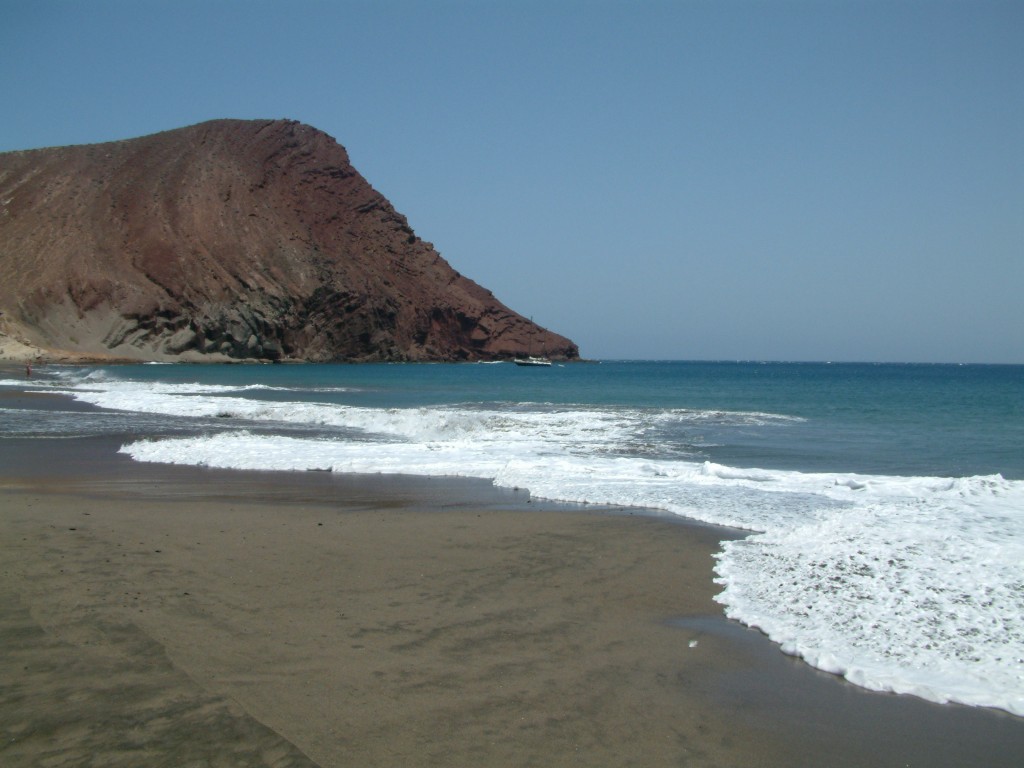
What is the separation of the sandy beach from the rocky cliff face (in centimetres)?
7609

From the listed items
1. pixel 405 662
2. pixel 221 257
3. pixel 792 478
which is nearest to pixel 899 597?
pixel 405 662

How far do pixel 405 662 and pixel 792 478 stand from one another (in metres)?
9.21

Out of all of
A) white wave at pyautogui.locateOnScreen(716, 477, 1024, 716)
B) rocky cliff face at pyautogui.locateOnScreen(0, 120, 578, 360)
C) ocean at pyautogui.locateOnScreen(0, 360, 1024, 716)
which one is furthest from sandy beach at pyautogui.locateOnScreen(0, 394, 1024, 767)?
rocky cliff face at pyautogui.locateOnScreen(0, 120, 578, 360)

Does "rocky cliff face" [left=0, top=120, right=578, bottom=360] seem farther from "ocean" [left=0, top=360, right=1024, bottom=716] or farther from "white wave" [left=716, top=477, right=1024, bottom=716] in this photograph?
"white wave" [left=716, top=477, right=1024, bottom=716]

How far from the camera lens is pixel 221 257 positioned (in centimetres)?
8612

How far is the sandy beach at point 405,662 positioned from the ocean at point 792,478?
534 millimetres

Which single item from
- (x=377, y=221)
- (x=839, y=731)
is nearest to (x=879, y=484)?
(x=839, y=731)

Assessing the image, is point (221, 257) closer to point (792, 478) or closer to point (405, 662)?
point (792, 478)

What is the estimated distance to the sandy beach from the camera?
12.2ft

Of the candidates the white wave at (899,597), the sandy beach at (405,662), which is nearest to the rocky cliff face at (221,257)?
the sandy beach at (405,662)

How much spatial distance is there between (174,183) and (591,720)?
9890 centimetres

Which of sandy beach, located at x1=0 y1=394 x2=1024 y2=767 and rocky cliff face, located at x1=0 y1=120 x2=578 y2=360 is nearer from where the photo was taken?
sandy beach, located at x1=0 y1=394 x2=1024 y2=767

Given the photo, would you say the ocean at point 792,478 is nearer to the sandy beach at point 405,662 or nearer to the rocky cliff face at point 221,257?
the sandy beach at point 405,662

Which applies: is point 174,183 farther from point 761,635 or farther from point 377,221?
point 761,635
